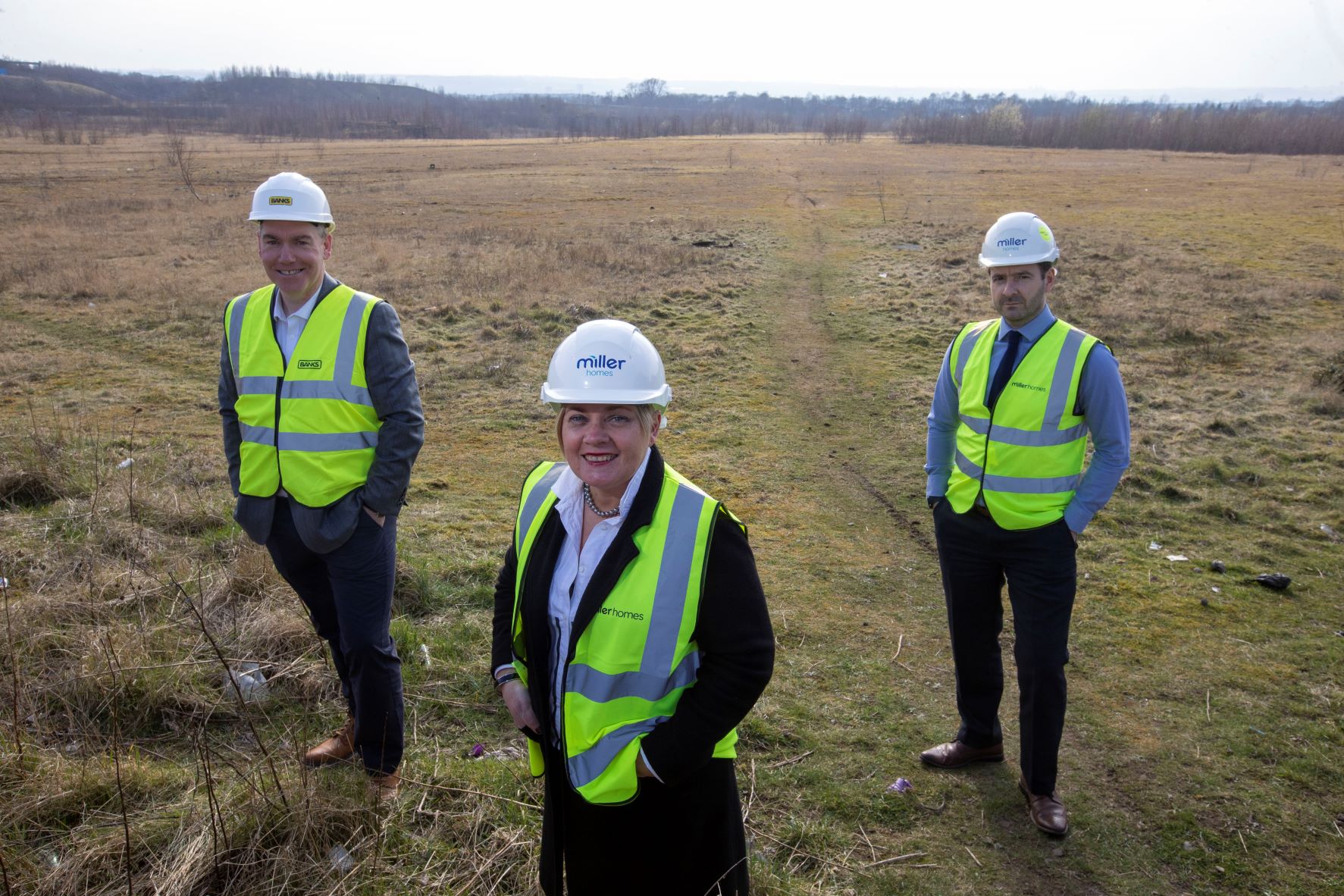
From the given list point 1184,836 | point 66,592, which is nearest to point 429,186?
point 66,592

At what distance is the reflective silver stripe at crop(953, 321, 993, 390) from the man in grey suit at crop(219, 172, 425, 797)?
2.44 m

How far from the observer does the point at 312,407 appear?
10.6 feet

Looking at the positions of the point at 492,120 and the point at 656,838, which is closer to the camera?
the point at 656,838

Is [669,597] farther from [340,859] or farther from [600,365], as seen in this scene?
[340,859]

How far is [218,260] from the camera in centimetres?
2052

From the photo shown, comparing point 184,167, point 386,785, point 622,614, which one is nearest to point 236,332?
point 386,785

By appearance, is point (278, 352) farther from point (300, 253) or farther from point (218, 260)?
point (218, 260)

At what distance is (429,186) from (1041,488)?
43402 millimetres

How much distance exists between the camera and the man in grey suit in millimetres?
3215

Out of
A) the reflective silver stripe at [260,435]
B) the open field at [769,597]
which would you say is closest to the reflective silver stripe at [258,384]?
the reflective silver stripe at [260,435]

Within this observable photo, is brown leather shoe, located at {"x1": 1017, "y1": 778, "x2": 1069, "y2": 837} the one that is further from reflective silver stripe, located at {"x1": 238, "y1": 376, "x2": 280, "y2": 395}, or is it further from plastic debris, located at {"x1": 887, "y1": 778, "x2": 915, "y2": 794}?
reflective silver stripe, located at {"x1": 238, "y1": 376, "x2": 280, "y2": 395}

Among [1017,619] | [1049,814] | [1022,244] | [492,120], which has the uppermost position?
[492,120]

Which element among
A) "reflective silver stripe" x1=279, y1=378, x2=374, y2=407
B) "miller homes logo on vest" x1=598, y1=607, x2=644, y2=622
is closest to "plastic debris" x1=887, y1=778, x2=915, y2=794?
"miller homes logo on vest" x1=598, y1=607, x2=644, y2=622

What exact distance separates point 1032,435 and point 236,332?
3.38m
